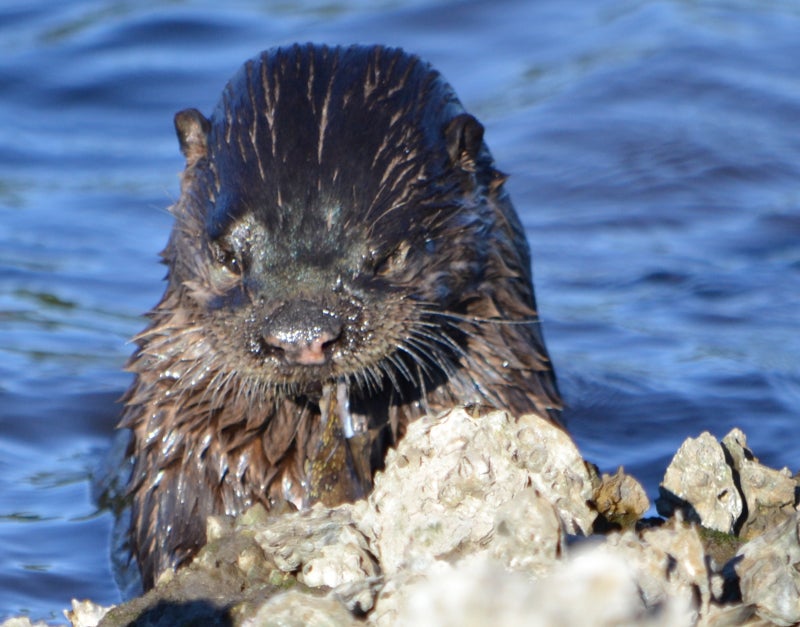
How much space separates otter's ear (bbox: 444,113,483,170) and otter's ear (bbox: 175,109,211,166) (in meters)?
0.61

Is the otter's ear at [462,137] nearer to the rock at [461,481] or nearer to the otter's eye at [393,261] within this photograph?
the otter's eye at [393,261]

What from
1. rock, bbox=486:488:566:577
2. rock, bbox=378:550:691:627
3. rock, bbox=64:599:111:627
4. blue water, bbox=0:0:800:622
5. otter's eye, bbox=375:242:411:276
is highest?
rock, bbox=378:550:691:627

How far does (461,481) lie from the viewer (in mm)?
2484

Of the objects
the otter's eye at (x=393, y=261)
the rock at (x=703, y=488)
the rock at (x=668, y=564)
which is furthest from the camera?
the otter's eye at (x=393, y=261)

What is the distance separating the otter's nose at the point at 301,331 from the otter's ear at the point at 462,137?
769 mm

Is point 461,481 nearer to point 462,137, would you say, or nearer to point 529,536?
point 529,536

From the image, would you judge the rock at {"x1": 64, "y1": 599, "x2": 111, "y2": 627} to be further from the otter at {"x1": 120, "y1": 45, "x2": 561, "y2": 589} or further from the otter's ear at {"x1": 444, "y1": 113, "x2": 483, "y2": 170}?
the otter's ear at {"x1": 444, "y1": 113, "x2": 483, "y2": 170}

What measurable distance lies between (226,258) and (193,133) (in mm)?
516

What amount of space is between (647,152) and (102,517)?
421 centimetres

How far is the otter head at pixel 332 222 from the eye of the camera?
11.5ft

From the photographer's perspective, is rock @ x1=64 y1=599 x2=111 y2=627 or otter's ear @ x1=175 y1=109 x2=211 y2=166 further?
otter's ear @ x1=175 y1=109 x2=211 y2=166

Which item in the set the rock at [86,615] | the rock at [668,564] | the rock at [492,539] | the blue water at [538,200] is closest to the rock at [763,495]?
the rock at [492,539]

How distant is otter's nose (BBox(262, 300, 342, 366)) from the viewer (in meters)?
3.32

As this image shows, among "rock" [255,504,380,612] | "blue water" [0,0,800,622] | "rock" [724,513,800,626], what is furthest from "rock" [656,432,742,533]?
"blue water" [0,0,800,622]
